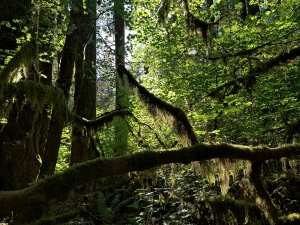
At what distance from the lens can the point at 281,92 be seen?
7.48m

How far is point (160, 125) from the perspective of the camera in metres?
6.32

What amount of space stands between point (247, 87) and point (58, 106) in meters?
4.33

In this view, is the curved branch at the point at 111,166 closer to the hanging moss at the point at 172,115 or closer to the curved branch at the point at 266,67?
the hanging moss at the point at 172,115

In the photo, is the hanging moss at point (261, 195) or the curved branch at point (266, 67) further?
the curved branch at point (266, 67)

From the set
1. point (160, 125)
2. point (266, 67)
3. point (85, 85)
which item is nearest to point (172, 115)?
point (160, 125)

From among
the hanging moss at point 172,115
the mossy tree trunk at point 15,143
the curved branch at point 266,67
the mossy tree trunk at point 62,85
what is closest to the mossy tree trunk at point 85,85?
the mossy tree trunk at point 62,85

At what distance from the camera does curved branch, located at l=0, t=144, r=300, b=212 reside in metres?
2.94

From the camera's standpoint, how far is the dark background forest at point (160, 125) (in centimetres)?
420

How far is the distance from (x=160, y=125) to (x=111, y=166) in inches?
118

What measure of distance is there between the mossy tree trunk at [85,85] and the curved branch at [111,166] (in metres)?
4.47

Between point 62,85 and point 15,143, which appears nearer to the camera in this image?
point 15,143

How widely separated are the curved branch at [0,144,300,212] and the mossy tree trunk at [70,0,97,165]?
447cm

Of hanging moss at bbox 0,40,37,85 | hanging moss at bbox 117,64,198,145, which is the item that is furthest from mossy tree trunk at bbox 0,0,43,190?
hanging moss at bbox 117,64,198,145

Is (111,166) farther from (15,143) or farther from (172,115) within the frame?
(15,143)
